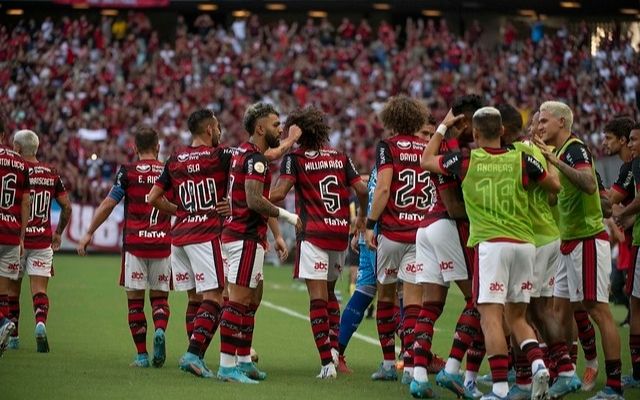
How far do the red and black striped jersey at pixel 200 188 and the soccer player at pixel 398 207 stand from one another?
1.51 m

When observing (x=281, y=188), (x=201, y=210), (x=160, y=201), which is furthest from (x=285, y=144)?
(x=160, y=201)

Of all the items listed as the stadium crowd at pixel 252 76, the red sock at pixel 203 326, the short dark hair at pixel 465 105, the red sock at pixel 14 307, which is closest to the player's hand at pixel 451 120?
the short dark hair at pixel 465 105

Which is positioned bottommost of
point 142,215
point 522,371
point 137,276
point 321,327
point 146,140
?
point 522,371

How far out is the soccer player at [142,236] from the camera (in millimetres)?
13320

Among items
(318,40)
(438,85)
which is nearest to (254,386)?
(438,85)

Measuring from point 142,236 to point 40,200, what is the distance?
1798 mm

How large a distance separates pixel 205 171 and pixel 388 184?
1.82 metres

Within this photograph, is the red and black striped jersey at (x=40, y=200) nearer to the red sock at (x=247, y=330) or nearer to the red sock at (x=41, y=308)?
the red sock at (x=41, y=308)

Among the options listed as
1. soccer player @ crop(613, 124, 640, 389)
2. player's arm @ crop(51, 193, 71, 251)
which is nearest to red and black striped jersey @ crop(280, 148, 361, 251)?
soccer player @ crop(613, 124, 640, 389)

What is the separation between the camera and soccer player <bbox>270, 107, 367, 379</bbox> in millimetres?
12070

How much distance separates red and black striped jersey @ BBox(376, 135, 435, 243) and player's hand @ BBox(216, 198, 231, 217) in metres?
1.46

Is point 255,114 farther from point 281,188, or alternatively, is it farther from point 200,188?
point 200,188

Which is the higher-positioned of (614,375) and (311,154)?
(311,154)

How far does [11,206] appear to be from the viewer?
1351cm
